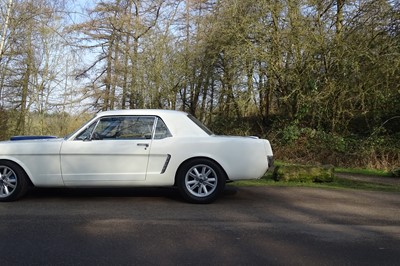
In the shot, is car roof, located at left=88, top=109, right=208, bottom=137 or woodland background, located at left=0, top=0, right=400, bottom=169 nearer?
car roof, located at left=88, top=109, right=208, bottom=137

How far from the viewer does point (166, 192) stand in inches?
341

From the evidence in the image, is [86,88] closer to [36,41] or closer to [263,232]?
[36,41]

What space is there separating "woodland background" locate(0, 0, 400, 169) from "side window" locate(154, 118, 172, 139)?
919 centimetres

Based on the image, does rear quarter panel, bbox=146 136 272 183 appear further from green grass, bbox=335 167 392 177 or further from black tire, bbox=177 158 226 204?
green grass, bbox=335 167 392 177

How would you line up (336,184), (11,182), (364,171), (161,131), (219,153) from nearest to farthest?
(219,153), (11,182), (161,131), (336,184), (364,171)

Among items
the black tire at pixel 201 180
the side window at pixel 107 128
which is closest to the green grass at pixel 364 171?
the black tire at pixel 201 180

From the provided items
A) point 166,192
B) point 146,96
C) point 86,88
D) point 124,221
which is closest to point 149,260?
point 124,221

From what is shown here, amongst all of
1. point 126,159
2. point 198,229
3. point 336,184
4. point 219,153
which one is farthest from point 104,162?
point 336,184

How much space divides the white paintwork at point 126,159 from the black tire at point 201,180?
109mm

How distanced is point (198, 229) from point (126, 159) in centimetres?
226

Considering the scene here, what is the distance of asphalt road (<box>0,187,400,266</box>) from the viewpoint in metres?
4.76

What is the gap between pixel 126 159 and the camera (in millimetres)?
7559

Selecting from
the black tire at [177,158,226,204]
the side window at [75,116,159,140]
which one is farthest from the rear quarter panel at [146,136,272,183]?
the side window at [75,116,159,140]

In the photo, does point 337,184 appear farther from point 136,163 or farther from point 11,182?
point 11,182
